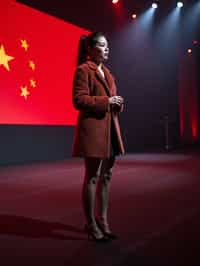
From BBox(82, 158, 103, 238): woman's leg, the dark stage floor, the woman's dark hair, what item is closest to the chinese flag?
the dark stage floor

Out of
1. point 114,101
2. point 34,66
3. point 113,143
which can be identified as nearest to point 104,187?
point 113,143

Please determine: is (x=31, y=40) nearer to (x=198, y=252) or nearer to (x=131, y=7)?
(x=131, y=7)

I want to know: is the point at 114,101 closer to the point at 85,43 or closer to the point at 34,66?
the point at 85,43

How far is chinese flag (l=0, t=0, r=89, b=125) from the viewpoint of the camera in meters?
6.17

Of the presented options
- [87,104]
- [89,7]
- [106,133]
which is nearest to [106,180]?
[106,133]

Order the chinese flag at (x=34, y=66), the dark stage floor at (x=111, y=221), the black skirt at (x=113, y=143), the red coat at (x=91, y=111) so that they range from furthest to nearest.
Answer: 1. the chinese flag at (x=34, y=66)
2. the black skirt at (x=113, y=143)
3. the red coat at (x=91, y=111)
4. the dark stage floor at (x=111, y=221)

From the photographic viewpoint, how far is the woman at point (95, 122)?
6.50ft

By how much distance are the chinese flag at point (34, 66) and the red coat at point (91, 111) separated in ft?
13.8

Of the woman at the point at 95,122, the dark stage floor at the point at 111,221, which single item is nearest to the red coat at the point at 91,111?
the woman at the point at 95,122

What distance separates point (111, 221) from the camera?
2.57 metres

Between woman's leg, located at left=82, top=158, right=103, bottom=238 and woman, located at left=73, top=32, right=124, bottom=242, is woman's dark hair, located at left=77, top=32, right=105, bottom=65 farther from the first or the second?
woman's leg, located at left=82, top=158, right=103, bottom=238

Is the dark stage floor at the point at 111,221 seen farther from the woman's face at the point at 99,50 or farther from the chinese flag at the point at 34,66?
the chinese flag at the point at 34,66

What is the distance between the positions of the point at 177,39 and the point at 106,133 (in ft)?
32.6

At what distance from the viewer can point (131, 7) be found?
9.33 meters
